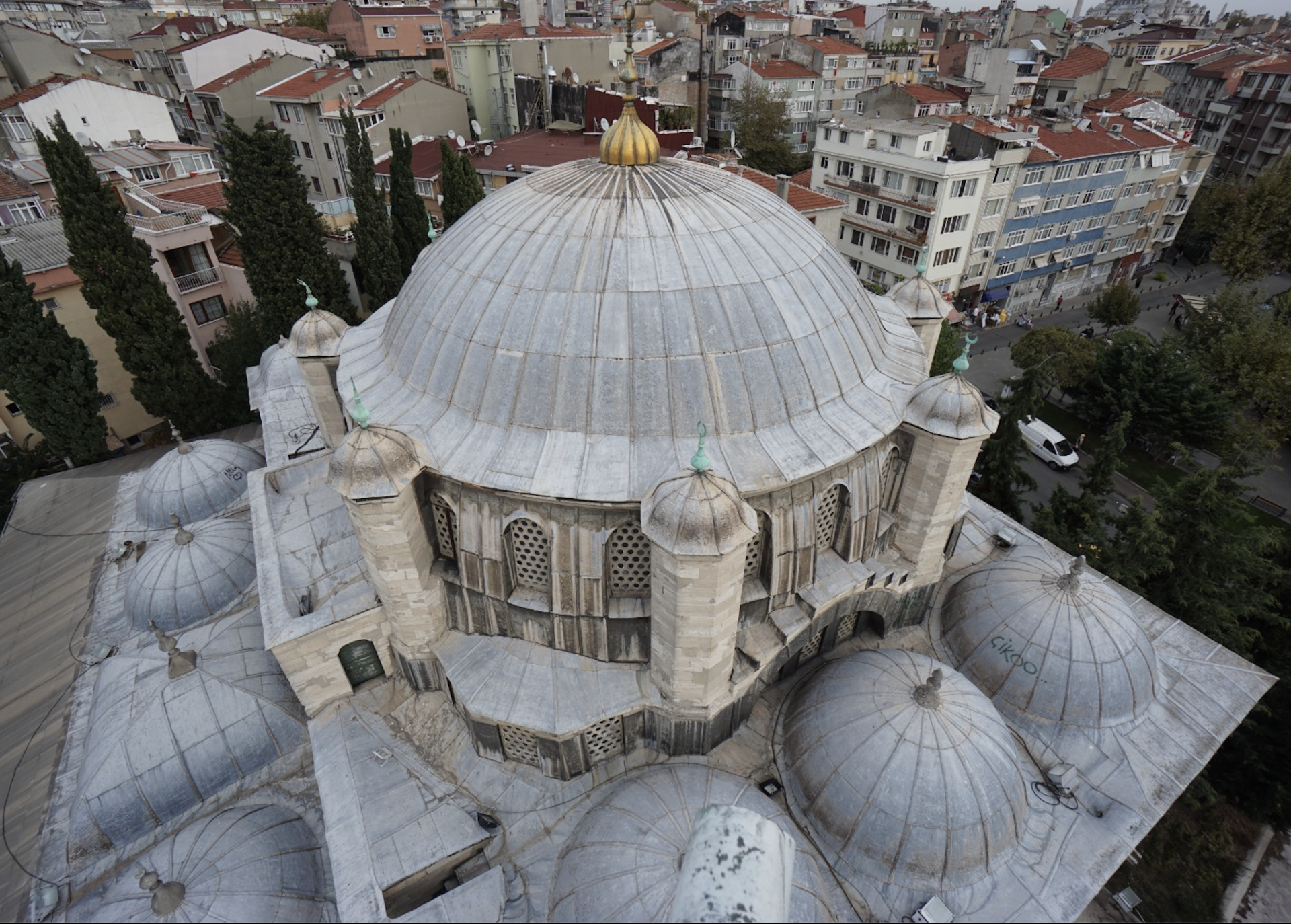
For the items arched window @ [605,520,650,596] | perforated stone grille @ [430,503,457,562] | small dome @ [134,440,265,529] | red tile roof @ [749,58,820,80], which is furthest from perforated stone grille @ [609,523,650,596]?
red tile roof @ [749,58,820,80]

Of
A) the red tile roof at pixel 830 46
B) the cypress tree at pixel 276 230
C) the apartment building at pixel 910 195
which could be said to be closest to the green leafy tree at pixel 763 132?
the red tile roof at pixel 830 46

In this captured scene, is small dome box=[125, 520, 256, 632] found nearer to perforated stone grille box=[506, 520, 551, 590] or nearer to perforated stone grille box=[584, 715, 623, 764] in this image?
perforated stone grille box=[506, 520, 551, 590]

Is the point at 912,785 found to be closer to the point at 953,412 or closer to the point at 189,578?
the point at 953,412

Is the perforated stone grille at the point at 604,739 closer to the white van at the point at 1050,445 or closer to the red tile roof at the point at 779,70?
the white van at the point at 1050,445

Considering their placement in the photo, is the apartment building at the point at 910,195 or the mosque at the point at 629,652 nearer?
the mosque at the point at 629,652

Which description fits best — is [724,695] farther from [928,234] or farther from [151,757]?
[928,234]

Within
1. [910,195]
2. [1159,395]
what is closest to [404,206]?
[910,195]
